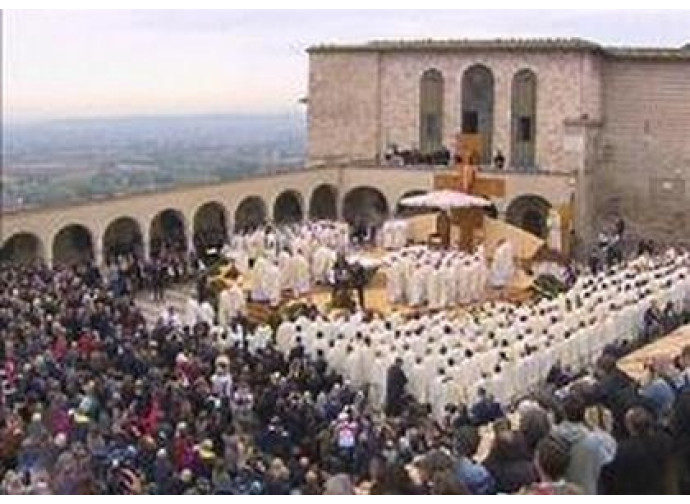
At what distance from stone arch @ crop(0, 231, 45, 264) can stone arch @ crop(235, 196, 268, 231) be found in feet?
23.2

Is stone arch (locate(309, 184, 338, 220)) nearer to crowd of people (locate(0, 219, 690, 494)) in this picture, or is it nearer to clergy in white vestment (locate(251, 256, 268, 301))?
clergy in white vestment (locate(251, 256, 268, 301))

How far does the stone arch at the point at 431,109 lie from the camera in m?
38.4

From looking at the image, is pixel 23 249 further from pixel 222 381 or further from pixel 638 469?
pixel 638 469

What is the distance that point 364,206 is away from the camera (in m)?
38.2

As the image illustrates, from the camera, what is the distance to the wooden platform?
1645 centimetres

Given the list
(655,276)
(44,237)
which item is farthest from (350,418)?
(44,237)

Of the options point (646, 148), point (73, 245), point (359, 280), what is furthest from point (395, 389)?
point (646, 148)

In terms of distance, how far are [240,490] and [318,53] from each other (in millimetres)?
29021

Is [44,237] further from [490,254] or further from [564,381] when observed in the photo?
Answer: [564,381]

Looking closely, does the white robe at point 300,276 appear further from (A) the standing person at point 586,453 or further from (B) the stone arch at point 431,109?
(A) the standing person at point 586,453

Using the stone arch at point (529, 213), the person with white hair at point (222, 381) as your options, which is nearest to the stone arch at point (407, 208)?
the stone arch at point (529, 213)

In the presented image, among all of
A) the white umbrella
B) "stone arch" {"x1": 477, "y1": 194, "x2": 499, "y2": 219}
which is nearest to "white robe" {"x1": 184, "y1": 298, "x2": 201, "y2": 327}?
the white umbrella

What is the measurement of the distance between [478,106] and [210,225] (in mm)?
8451

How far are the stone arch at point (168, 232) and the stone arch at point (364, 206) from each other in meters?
6.14
